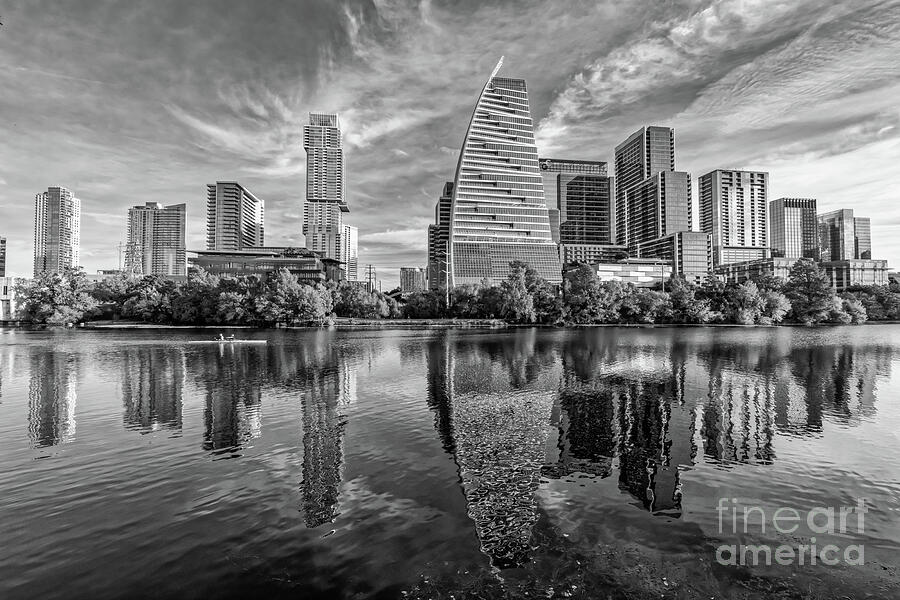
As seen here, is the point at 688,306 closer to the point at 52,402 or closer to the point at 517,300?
the point at 517,300

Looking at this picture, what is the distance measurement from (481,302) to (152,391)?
329 feet

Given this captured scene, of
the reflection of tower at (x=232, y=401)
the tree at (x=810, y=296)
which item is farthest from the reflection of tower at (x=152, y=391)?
the tree at (x=810, y=296)

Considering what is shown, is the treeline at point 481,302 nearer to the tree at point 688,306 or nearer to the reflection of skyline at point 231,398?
the tree at point 688,306

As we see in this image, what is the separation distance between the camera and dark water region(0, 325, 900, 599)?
10.1m

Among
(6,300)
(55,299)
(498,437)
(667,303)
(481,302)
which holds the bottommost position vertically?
(498,437)

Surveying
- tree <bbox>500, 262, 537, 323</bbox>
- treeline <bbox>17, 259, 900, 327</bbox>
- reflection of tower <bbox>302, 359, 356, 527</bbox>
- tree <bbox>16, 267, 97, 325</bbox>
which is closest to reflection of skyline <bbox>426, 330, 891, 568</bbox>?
reflection of tower <bbox>302, 359, 356, 527</bbox>

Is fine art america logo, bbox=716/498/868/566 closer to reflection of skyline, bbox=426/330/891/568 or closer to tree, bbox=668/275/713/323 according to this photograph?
reflection of skyline, bbox=426/330/891/568

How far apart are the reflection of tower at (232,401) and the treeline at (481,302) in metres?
67.2

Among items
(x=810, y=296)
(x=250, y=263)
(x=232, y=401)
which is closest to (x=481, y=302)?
(x=810, y=296)

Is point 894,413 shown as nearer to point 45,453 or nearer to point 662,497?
point 662,497

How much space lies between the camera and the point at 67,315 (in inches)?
4313

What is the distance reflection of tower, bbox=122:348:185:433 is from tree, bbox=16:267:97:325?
84.5 meters

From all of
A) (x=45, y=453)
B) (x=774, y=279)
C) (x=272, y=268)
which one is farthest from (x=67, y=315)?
(x=774, y=279)

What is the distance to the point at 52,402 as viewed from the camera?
88.8 feet
